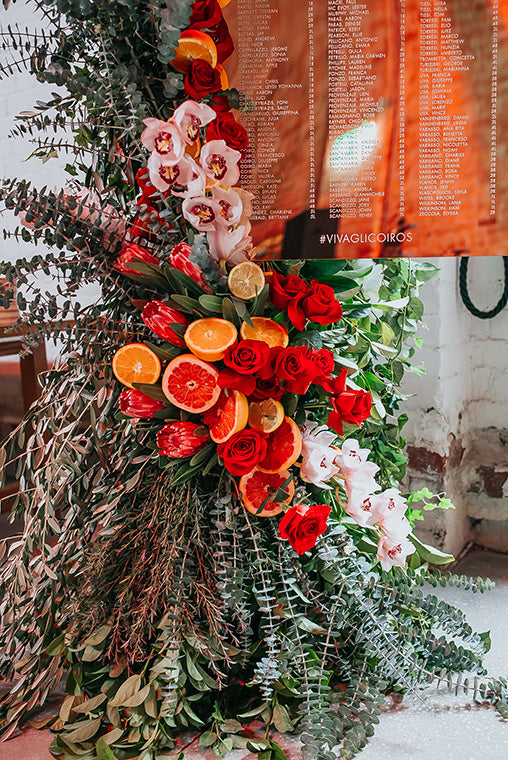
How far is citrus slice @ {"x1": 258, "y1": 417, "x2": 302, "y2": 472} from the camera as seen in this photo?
3.15 feet

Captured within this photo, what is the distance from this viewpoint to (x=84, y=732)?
0.98m

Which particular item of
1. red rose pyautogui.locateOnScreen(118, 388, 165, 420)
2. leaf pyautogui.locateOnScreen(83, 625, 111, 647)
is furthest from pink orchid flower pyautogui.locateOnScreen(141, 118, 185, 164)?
leaf pyautogui.locateOnScreen(83, 625, 111, 647)

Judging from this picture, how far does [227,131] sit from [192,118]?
7cm

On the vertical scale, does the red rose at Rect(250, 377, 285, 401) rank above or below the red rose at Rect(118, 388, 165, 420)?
above

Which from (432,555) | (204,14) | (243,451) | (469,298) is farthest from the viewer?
(469,298)

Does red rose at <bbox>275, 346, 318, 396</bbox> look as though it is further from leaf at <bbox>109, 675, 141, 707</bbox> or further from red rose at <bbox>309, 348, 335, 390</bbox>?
leaf at <bbox>109, 675, 141, 707</bbox>

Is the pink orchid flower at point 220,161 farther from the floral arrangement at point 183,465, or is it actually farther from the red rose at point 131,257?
the red rose at point 131,257

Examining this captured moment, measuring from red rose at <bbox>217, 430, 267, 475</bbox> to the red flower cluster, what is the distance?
0.64ft

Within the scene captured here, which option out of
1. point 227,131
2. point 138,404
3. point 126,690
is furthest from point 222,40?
point 126,690

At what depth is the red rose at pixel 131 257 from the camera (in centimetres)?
100

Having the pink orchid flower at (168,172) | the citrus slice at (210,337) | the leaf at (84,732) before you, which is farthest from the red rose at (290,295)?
the leaf at (84,732)

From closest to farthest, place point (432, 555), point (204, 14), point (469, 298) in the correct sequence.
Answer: point (204, 14) → point (432, 555) → point (469, 298)

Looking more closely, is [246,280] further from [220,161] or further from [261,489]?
[261,489]

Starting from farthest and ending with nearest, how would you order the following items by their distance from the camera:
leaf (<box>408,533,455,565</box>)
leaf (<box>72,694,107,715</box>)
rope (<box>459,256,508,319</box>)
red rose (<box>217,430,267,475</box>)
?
rope (<box>459,256,508,319</box>) → leaf (<box>408,533,455,565</box>) → leaf (<box>72,694,107,715</box>) → red rose (<box>217,430,267,475</box>)
